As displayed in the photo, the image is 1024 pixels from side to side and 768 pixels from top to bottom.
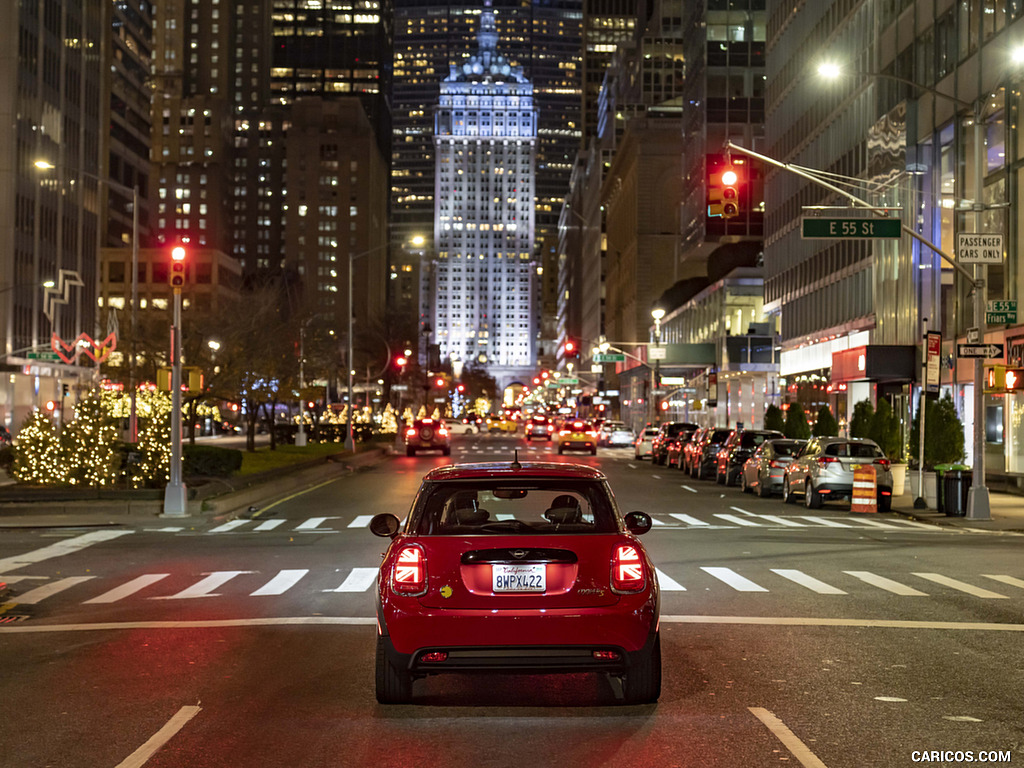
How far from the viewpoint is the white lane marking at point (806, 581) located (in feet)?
46.4

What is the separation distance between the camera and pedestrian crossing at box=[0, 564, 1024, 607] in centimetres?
1397

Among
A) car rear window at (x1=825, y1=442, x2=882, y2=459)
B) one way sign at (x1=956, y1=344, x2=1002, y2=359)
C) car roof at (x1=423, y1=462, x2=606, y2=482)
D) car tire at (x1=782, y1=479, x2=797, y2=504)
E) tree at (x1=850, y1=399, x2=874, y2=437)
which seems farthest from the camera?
tree at (x1=850, y1=399, x2=874, y2=437)

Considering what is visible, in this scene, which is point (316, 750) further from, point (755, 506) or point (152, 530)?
point (755, 506)

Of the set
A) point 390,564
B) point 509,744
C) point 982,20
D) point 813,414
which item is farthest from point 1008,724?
point 813,414

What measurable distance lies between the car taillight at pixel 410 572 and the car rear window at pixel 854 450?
21841 millimetres

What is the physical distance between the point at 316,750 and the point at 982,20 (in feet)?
122

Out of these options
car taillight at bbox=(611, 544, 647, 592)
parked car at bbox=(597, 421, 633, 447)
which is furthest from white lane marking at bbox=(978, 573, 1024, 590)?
parked car at bbox=(597, 421, 633, 447)

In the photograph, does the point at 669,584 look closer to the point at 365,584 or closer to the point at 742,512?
the point at 365,584

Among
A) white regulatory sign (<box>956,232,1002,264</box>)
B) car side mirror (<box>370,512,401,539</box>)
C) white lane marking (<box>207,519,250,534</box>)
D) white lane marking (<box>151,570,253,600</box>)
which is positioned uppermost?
white regulatory sign (<box>956,232,1002,264</box>)

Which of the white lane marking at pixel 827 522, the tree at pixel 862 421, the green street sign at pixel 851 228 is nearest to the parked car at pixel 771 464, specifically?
the tree at pixel 862 421

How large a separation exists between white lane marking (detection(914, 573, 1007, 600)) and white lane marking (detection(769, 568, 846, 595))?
4.85 ft

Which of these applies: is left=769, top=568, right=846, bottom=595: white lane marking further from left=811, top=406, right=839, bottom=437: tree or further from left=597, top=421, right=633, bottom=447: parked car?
left=597, top=421, right=633, bottom=447: parked car

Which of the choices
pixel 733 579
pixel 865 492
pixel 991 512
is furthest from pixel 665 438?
pixel 733 579

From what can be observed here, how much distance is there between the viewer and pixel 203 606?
1304 cm
